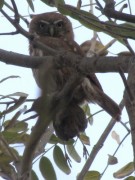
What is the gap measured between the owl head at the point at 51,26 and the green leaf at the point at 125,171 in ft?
8.60

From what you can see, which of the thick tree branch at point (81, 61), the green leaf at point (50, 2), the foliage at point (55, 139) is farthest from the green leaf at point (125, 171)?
the green leaf at point (50, 2)

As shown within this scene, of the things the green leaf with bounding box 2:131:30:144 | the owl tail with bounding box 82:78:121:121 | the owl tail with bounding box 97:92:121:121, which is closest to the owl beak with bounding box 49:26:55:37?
the owl tail with bounding box 82:78:121:121

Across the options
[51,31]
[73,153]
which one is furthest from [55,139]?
[51,31]

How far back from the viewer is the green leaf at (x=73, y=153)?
240cm

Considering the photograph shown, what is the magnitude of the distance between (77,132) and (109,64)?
1.05m

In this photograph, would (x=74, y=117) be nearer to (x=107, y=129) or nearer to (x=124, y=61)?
(x=107, y=129)

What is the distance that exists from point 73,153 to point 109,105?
1.62ft

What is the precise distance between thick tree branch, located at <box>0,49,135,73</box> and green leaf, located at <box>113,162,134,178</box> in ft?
2.29

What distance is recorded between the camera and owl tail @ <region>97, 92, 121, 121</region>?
2.63 m

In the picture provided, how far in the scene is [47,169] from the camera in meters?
2.18

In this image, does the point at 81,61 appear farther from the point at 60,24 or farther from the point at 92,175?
the point at 60,24

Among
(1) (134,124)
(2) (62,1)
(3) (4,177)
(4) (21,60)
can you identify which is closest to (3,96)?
(4) (21,60)

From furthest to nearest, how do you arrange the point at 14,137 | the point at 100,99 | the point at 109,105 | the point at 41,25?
the point at 41,25, the point at 100,99, the point at 109,105, the point at 14,137

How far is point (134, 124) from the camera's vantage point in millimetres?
1291
